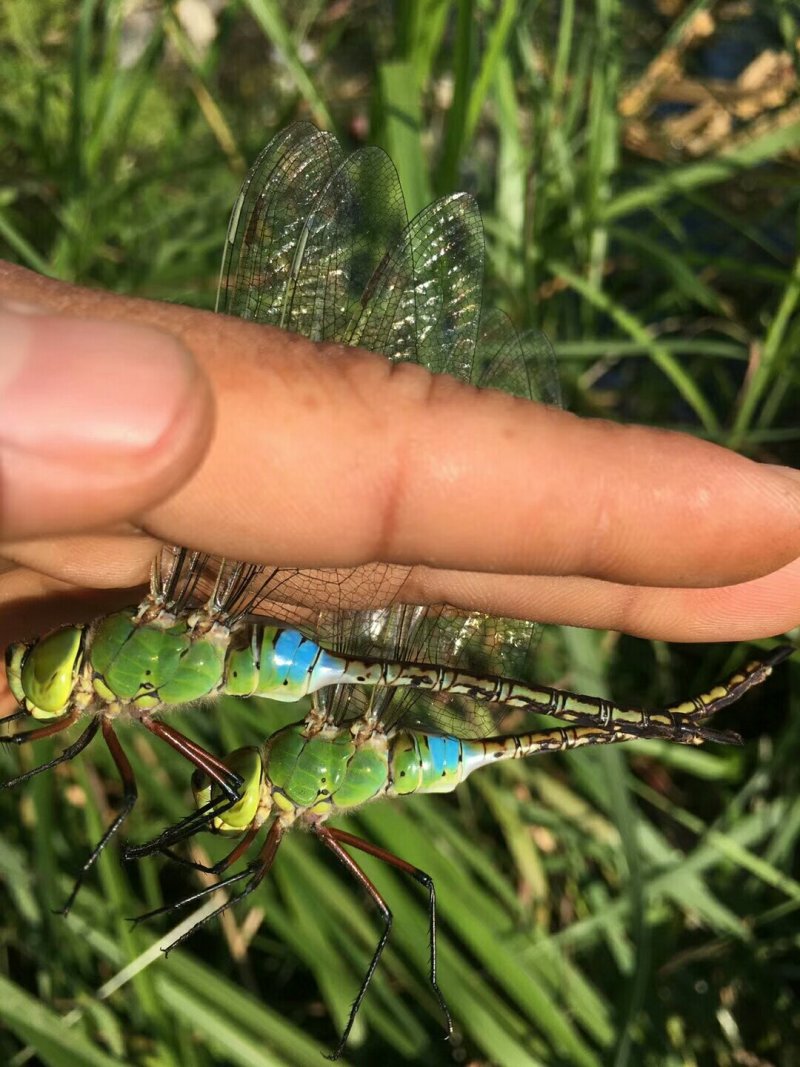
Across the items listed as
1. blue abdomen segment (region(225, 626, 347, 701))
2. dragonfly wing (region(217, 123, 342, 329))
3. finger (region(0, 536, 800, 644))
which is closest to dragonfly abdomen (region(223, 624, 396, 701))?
blue abdomen segment (region(225, 626, 347, 701))

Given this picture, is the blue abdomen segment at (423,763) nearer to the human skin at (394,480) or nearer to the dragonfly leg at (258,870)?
the dragonfly leg at (258,870)

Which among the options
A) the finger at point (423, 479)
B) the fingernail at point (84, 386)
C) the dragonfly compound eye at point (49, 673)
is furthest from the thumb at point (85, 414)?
the dragonfly compound eye at point (49, 673)

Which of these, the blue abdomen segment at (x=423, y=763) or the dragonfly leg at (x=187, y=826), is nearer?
the dragonfly leg at (x=187, y=826)

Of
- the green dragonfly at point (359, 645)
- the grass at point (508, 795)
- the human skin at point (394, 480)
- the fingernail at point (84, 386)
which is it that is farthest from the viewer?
the grass at point (508, 795)

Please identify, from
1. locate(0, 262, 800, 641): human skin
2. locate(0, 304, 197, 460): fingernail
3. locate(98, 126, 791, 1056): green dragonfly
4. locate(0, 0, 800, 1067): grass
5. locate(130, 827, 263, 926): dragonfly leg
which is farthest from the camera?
locate(0, 0, 800, 1067): grass

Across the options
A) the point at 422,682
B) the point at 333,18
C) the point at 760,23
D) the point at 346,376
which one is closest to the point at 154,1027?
the point at 422,682

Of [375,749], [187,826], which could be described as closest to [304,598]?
[375,749]

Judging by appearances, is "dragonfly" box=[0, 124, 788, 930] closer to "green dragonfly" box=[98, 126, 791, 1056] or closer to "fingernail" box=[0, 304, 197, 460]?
"green dragonfly" box=[98, 126, 791, 1056]
